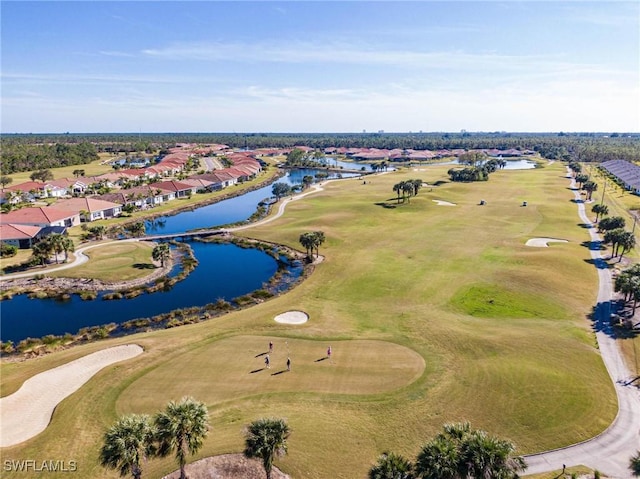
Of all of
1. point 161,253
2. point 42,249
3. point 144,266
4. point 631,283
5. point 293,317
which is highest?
point 631,283

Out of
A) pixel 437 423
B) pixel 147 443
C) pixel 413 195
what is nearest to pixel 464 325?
pixel 437 423

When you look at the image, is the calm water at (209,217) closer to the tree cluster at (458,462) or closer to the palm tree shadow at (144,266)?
the palm tree shadow at (144,266)

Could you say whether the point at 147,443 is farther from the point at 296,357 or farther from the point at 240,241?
the point at 240,241

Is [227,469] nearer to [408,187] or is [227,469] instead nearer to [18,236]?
[18,236]

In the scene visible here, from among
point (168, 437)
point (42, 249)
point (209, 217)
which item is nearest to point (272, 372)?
point (168, 437)

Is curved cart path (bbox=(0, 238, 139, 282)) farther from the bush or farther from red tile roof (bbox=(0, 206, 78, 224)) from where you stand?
red tile roof (bbox=(0, 206, 78, 224))

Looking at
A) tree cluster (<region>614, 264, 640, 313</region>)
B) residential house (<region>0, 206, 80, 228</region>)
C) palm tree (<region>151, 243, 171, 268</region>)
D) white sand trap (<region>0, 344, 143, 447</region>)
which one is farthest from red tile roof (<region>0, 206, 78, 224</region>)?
tree cluster (<region>614, 264, 640, 313</region>)
